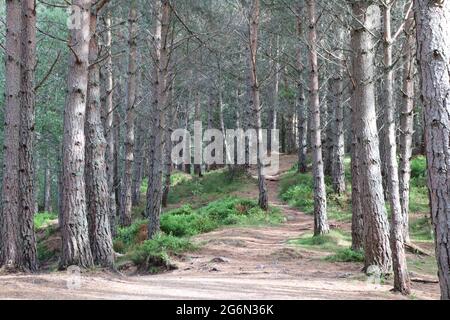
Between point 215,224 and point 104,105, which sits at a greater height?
point 104,105

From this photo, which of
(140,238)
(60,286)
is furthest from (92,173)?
(140,238)

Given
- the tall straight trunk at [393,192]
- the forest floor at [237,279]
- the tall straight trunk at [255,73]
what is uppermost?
the tall straight trunk at [255,73]

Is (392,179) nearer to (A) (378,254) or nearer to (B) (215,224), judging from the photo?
(A) (378,254)

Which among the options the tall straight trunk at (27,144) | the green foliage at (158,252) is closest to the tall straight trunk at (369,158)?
the green foliage at (158,252)

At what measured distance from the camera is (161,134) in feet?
45.5

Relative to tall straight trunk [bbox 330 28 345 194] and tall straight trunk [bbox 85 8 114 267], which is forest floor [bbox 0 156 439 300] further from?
tall straight trunk [bbox 330 28 345 194]

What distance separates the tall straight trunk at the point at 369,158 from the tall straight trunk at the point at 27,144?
227 inches

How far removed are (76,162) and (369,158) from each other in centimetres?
462

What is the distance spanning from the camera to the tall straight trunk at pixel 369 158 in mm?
8375

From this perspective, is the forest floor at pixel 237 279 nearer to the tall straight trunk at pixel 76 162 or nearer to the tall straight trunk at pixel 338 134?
the tall straight trunk at pixel 76 162

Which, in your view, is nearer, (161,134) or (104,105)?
(161,134)

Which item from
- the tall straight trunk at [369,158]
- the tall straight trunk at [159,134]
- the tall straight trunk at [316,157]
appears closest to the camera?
the tall straight trunk at [369,158]

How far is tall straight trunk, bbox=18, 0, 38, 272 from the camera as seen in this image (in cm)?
923
